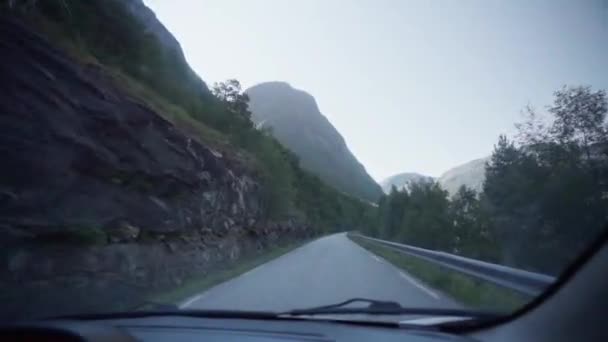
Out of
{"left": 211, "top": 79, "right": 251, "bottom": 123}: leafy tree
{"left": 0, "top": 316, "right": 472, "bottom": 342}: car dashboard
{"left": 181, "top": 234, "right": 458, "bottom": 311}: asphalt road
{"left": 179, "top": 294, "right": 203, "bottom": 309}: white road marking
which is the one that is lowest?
{"left": 179, "top": 294, "right": 203, "bottom": 309}: white road marking

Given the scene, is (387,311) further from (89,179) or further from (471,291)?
(89,179)

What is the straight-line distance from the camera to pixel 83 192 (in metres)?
8.59

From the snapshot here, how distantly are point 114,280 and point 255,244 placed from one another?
14189 mm

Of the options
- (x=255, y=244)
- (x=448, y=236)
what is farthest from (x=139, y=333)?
(x=448, y=236)

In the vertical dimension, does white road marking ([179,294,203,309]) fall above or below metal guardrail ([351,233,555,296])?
below

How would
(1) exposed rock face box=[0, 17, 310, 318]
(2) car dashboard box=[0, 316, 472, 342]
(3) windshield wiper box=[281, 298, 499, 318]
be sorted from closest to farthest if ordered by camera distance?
1. (2) car dashboard box=[0, 316, 472, 342]
2. (3) windshield wiper box=[281, 298, 499, 318]
3. (1) exposed rock face box=[0, 17, 310, 318]

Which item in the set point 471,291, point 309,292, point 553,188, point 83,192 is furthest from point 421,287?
point 83,192

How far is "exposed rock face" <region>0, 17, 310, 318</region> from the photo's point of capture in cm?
675

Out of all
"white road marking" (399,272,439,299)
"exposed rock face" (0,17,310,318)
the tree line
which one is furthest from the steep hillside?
the tree line

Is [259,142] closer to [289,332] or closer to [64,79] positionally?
[64,79]

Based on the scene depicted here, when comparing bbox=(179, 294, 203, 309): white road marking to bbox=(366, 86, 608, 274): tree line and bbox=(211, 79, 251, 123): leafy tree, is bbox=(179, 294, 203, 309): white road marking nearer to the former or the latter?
bbox=(366, 86, 608, 274): tree line

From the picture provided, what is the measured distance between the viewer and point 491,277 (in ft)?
20.2

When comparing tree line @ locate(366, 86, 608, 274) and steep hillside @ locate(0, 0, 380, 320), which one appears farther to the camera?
steep hillside @ locate(0, 0, 380, 320)

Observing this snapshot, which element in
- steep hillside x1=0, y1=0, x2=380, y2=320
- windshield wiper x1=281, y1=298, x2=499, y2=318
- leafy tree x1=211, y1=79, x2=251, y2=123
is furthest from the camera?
leafy tree x1=211, y1=79, x2=251, y2=123
